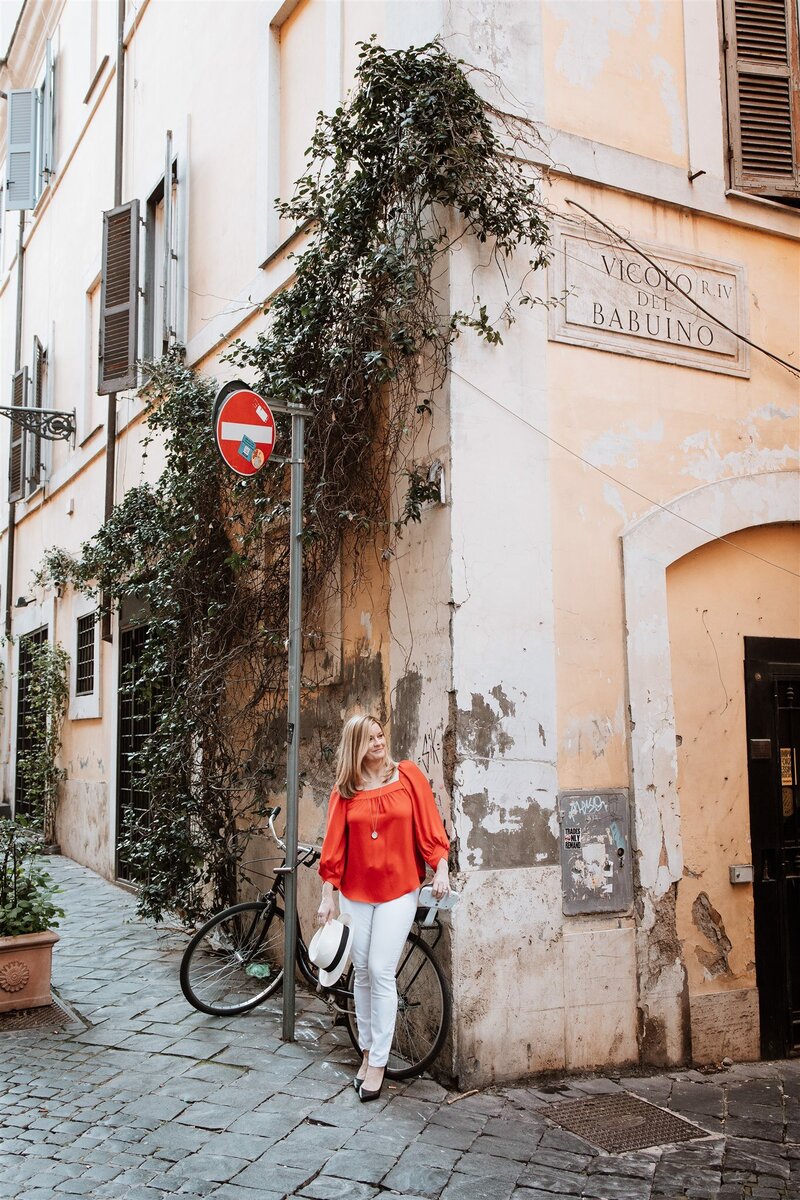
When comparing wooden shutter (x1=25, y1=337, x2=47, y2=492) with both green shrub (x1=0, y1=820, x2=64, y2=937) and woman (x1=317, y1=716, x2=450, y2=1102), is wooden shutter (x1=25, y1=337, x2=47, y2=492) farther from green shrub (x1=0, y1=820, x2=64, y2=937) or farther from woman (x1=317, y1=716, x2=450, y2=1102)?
woman (x1=317, y1=716, x2=450, y2=1102)

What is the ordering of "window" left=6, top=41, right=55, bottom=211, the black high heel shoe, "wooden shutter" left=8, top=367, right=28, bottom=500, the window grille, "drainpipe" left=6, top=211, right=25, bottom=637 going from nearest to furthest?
the black high heel shoe
the window grille
"wooden shutter" left=8, top=367, right=28, bottom=500
"window" left=6, top=41, right=55, bottom=211
"drainpipe" left=6, top=211, right=25, bottom=637

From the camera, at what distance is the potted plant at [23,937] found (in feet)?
19.3

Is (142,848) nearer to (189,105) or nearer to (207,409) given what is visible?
(207,409)

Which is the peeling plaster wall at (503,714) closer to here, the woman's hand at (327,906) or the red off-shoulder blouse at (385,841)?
the red off-shoulder blouse at (385,841)

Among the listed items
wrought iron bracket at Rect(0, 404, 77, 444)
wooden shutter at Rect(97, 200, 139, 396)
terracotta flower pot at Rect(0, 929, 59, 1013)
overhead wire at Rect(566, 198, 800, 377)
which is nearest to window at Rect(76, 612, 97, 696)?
wrought iron bracket at Rect(0, 404, 77, 444)

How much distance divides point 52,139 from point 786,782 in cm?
1321

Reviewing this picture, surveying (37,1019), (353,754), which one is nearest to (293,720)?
(353,754)

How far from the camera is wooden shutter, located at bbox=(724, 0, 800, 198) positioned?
654 cm

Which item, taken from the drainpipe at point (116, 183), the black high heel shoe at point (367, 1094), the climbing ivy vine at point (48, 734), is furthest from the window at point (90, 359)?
the black high heel shoe at point (367, 1094)

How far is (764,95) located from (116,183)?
6.86m

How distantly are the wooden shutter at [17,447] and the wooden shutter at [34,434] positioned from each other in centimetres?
21

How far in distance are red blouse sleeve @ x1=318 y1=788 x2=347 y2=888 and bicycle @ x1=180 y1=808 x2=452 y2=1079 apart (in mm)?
470

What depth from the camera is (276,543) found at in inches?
265

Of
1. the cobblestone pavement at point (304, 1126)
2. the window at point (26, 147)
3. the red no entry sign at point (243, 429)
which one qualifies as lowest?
the cobblestone pavement at point (304, 1126)
